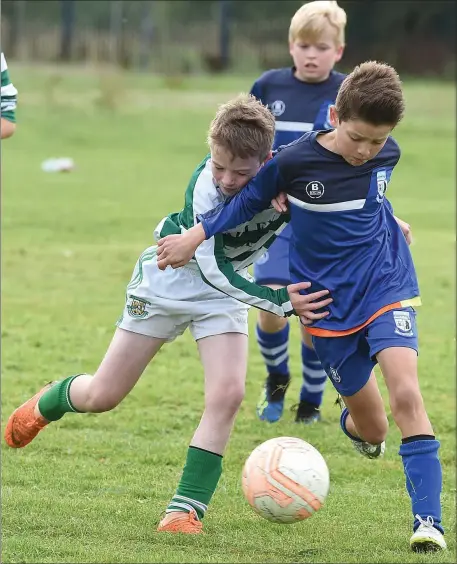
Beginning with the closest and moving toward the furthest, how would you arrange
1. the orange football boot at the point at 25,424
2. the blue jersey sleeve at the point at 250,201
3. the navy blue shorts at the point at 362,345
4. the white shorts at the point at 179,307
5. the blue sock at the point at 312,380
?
the navy blue shorts at the point at 362,345, the blue jersey sleeve at the point at 250,201, the white shorts at the point at 179,307, the orange football boot at the point at 25,424, the blue sock at the point at 312,380

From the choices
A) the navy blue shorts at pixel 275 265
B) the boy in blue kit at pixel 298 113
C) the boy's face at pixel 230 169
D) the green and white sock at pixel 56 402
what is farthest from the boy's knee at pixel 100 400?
the navy blue shorts at pixel 275 265

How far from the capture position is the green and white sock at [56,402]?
506cm

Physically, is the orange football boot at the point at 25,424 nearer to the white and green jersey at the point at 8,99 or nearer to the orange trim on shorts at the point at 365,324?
the orange trim on shorts at the point at 365,324

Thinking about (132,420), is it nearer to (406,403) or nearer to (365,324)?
(365,324)

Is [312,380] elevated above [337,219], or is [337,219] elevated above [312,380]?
[337,219]

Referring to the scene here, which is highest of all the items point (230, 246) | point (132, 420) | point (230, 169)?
point (230, 169)

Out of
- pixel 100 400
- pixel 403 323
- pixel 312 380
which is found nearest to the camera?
pixel 403 323

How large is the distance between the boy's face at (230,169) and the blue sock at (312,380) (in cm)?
226

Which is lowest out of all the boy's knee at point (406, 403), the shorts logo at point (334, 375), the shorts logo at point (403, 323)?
the shorts logo at point (334, 375)

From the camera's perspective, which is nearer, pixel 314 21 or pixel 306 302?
pixel 306 302

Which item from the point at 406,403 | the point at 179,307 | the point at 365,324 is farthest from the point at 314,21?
the point at 406,403

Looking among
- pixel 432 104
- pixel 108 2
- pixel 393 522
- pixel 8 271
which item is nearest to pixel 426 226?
pixel 8 271

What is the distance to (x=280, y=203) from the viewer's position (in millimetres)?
4570

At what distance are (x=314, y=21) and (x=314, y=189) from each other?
7.81ft
